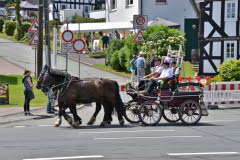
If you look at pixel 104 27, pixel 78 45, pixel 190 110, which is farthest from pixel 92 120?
pixel 104 27

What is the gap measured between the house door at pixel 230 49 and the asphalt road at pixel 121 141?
711 inches

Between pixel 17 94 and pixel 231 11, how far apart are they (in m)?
16.4

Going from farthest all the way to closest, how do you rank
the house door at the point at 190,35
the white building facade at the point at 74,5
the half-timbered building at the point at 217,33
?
1. the white building facade at the point at 74,5
2. the house door at the point at 190,35
3. the half-timbered building at the point at 217,33

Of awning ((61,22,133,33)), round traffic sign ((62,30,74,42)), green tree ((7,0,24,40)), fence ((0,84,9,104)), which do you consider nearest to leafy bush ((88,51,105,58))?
awning ((61,22,133,33))

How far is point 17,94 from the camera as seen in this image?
26922 mm

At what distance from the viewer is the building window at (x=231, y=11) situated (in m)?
36.8

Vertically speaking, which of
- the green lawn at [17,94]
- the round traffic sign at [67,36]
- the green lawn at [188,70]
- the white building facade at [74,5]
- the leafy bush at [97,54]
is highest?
the white building facade at [74,5]

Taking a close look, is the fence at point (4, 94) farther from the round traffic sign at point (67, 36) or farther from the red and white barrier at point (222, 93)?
the red and white barrier at point (222, 93)

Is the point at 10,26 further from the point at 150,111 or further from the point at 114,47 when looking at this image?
the point at 150,111

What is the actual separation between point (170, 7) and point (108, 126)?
112 ft

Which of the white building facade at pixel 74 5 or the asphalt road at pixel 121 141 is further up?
the white building facade at pixel 74 5

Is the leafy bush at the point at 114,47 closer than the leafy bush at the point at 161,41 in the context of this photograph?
No

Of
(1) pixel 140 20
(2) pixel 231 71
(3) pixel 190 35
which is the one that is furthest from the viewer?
(3) pixel 190 35

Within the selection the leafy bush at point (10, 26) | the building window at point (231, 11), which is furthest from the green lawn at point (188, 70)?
the leafy bush at point (10, 26)
